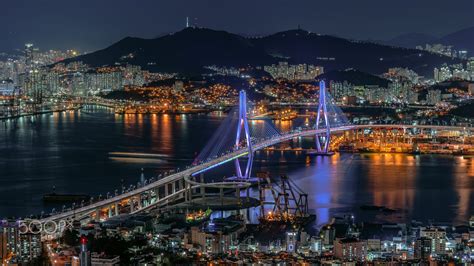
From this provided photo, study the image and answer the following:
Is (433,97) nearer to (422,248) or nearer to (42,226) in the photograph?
(422,248)

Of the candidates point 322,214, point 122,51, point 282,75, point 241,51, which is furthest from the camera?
point 122,51

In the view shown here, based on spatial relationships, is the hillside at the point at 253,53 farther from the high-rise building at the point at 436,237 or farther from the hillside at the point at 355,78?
the high-rise building at the point at 436,237

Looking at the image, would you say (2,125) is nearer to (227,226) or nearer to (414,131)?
(414,131)

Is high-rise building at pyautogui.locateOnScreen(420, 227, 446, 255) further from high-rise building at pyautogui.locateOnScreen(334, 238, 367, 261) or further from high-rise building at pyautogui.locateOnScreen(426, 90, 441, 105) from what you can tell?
high-rise building at pyautogui.locateOnScreen(426, 90, 441, 105)

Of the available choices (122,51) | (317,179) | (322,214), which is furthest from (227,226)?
(122,51)

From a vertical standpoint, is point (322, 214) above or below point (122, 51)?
below

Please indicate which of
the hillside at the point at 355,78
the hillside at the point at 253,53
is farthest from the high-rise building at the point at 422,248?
the hillside at the point at 253,53

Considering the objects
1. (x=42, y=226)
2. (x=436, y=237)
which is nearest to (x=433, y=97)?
(x=436, y=237)
